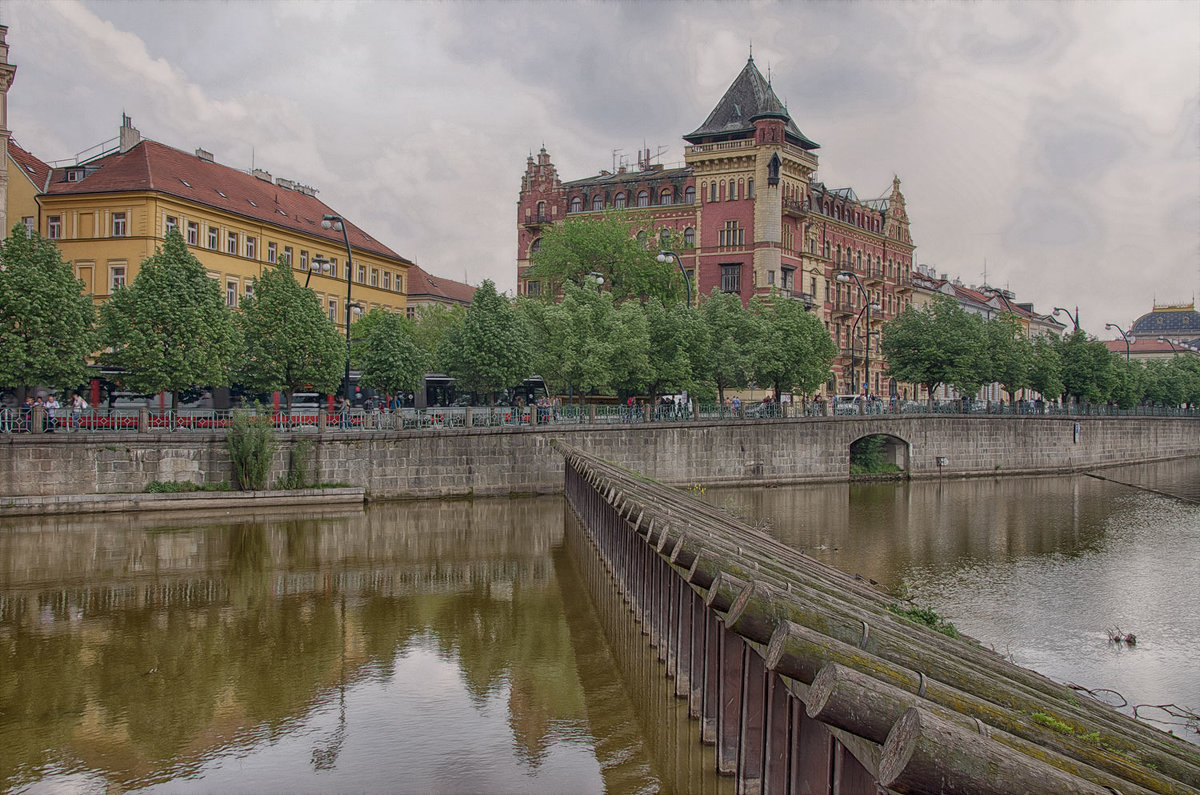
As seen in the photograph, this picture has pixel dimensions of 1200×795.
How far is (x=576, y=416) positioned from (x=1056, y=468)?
1671 inches

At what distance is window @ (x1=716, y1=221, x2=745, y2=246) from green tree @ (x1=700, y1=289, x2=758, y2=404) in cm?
2095

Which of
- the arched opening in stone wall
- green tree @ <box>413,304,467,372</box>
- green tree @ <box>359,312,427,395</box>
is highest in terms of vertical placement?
green tree @ <box>413,304,467,372</box>

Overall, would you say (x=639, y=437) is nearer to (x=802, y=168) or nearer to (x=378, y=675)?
(x=378, y=675)

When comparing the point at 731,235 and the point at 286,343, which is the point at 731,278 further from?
the point at 286,343

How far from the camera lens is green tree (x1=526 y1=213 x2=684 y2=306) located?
256 ft

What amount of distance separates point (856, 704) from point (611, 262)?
240 ft

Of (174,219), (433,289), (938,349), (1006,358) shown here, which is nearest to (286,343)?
(174,219)

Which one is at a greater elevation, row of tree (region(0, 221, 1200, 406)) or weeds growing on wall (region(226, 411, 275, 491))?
row of tree (region(0, 221, 1200, 406))

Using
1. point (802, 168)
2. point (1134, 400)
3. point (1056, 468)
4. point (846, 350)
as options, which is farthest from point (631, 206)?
point (1134, 400)

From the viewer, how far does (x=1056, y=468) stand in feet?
249

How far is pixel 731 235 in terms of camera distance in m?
84.1

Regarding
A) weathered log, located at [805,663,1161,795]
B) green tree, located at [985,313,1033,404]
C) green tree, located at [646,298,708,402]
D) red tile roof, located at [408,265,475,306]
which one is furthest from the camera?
red tile roof, located at [408,265,475,306]

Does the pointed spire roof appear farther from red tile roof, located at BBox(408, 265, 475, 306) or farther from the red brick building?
red tile roof, located at BBox(408, 265, 475, 306)

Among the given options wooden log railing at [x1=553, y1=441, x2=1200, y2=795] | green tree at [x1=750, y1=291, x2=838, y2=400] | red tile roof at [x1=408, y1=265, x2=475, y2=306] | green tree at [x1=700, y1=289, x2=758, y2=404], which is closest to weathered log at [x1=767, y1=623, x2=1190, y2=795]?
wooden log railing at [x1=553, y1=441, x2=1200, y2=795]
